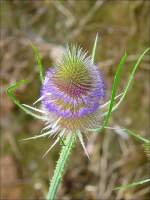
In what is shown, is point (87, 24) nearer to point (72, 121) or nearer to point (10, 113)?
point (10, 113)

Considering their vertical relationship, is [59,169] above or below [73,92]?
below

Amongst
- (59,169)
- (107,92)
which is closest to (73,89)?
(59,169)

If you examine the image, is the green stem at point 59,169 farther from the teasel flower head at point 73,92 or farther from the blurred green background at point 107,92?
the blurred green background at point 107,92

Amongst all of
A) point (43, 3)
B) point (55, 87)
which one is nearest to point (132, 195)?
point (55, 87)

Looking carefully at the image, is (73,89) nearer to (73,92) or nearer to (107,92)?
(73,92)

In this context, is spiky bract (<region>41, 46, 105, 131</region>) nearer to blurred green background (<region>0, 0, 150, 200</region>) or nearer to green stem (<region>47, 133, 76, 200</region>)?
green stem (<region>47, 133, 76, 200</region>)

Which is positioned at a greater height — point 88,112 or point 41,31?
point 41,31

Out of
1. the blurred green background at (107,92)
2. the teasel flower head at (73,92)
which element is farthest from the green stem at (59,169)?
Result: the blurred green background at (107,92)
